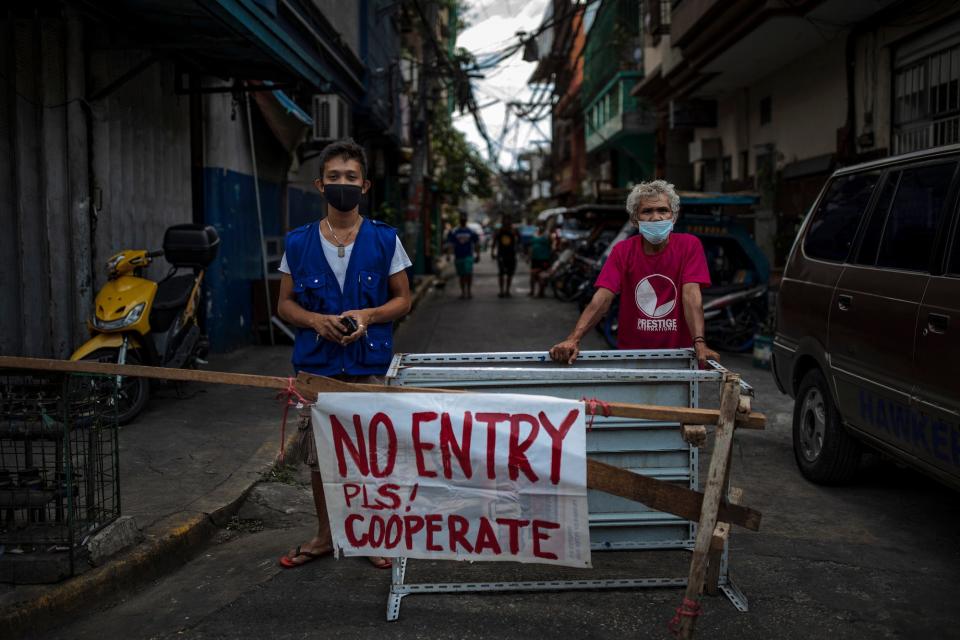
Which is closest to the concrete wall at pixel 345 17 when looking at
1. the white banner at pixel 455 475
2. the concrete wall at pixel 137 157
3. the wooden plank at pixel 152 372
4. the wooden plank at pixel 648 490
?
the concrete wall at pixel 137 157

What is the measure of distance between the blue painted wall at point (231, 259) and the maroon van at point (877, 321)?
6.14 metres

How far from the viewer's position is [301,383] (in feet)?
11.0

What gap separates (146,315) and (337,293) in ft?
11.1

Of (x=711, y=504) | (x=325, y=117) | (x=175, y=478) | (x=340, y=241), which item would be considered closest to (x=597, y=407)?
(x=711, y=504)

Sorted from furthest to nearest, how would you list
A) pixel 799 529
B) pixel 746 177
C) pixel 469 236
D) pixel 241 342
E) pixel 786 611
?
pixel 469 236
pixel 746 177
pixel 241 342
pixel 799 529
pixel 786 611

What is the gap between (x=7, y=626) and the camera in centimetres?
348

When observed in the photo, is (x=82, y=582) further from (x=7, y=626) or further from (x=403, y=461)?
(x=403, y=461)

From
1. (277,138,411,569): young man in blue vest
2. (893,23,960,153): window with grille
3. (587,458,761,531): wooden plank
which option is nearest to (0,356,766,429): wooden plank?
(587,458,761,531): wooden plank

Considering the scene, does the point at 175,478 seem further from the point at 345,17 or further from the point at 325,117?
the point at 345,17

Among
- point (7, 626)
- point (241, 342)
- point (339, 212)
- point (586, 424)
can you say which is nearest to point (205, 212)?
point (241, 342)

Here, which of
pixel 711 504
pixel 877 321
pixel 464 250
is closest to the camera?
pixel 711 504

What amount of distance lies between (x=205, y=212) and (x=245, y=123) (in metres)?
1.83

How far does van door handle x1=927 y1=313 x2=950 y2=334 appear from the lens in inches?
167

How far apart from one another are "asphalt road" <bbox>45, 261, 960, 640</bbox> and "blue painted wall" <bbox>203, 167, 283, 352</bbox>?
16.0 feet
